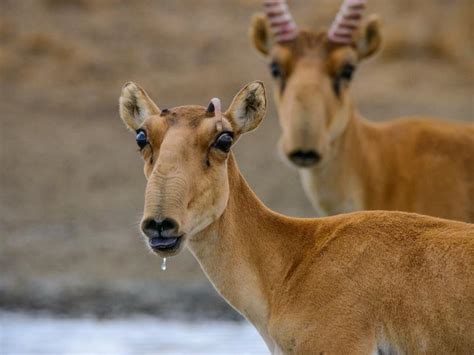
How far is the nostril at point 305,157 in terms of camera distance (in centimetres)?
1382

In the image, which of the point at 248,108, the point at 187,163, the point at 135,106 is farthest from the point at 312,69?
the point at 187,163

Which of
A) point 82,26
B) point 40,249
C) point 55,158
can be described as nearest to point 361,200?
point 40,249

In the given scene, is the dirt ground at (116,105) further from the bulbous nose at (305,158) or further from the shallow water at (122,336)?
the bulbous nose at (305,158)

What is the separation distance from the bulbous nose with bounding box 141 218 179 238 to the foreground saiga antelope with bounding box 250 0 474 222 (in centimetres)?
497

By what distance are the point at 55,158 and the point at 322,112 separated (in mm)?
10617

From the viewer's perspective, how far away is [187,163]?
30.2 feet

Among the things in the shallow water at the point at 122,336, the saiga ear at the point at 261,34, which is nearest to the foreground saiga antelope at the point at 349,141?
the saiga ear at the point at 261,34

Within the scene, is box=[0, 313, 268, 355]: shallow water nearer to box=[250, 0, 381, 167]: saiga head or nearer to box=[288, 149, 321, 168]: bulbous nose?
box=[288, 149, 321, 168]: bulbous nose

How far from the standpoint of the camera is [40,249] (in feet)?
67.2

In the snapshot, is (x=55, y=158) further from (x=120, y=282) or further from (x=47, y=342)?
(x=47, y=342)

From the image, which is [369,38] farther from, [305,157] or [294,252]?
[294,252]

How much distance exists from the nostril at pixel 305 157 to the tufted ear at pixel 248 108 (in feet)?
13.4

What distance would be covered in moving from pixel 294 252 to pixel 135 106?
1.44m

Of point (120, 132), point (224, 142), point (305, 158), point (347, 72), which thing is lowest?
point (224, 142)
